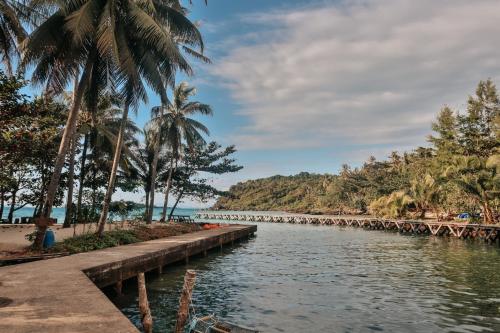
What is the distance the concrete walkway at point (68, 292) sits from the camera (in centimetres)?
679

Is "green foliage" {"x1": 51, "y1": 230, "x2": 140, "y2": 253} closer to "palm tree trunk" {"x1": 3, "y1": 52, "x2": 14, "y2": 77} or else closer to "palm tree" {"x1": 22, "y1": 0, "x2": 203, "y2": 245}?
"palm tree" {"x1": 22, "y1": 0, "x2": 203, "y2": 245}

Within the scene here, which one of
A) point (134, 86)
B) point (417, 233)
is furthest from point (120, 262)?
point (417, 233)

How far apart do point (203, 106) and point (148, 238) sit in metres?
16.7

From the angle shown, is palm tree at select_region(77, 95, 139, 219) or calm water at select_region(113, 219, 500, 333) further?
palm tree at select_region(77, 95, 139, 219)

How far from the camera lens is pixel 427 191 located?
157 feet

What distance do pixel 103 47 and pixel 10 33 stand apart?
4.91 metres

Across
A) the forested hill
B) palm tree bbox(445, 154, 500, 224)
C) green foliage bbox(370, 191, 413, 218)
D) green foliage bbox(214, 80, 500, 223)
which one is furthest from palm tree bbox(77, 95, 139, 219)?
the forested hill

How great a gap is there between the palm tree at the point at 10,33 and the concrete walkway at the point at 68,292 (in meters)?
8.70

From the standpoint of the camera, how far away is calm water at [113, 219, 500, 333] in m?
10.9

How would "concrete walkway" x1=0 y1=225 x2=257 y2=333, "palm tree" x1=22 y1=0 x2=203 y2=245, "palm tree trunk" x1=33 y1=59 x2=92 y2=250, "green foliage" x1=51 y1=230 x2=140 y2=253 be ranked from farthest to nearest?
1. "green foliage" x1=51 y1=230 x2=140 y2=253
2. "palm tree trunk" x1=33 y1=59 x2=92 y2=250
3. "palm tree" x1=22 y1=0 x2=203 y2=245
4. "concrete walkway" x1=0 y1=225 x2=257 y2=333

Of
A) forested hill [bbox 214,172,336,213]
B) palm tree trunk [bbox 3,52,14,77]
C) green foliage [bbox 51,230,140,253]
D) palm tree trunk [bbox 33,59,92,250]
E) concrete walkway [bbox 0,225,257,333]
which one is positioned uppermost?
forested hill [bbox 214,172,336,213]

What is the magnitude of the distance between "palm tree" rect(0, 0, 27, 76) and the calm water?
11317 mm

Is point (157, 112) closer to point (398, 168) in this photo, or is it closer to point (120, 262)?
point (120, 262)

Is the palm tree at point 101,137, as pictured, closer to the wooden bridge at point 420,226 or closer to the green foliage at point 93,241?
the green foliage at point 93,241
